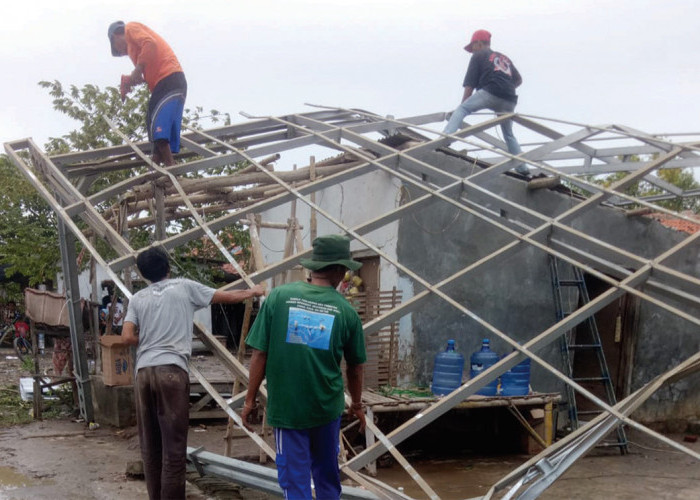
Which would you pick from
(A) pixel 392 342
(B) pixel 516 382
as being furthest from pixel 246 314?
(B) pixel 516 382

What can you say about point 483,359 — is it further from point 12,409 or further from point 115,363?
point 12,409

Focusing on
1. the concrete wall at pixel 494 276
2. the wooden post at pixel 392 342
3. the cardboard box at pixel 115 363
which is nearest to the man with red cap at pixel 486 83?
the concrete wall at pixel 494 276

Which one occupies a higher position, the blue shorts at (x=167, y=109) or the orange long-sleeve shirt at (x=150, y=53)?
the orange long-sleeve shirt at (x=150, y=53)

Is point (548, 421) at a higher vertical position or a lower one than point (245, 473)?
lower

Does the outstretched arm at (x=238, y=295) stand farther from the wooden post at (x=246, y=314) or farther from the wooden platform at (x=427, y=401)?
the wooden platform at (x=427, y=401)

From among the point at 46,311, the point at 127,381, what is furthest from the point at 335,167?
the point at 46,311

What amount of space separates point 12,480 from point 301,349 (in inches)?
138

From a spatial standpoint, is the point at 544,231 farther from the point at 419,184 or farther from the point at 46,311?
the point at 46,311

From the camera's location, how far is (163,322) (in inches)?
159

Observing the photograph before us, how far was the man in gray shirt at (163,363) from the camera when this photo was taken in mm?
4012

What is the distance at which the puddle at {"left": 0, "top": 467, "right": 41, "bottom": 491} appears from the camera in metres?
5.34

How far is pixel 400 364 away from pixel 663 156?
10.0 feet

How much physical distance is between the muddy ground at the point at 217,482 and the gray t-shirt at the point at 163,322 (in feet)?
4.80

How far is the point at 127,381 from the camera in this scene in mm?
7582
